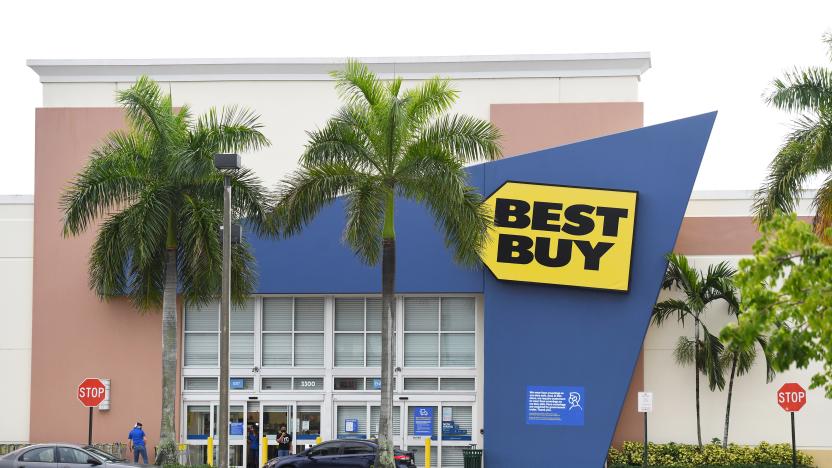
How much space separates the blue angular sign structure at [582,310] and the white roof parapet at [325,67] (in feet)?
12.8

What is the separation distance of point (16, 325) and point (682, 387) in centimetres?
2089

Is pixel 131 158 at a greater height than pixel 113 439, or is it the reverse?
pixel 131 158

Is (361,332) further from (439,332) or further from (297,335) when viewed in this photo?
(439,332)

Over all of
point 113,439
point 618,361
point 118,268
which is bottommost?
point 113,439

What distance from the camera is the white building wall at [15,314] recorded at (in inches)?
1460

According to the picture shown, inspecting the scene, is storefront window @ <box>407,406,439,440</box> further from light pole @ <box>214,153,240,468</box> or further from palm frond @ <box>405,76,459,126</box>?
palm frond @ <box>405,76,459,126</box>

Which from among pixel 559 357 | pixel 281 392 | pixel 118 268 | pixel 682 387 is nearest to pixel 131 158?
pixel 118 268

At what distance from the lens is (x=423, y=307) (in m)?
36.2

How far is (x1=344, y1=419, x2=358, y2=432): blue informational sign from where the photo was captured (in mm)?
36031

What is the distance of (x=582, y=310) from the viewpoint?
34781 millimetres

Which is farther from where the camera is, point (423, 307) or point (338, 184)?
point (423, 307)

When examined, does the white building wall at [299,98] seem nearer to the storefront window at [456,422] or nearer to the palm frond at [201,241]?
the palm frond at [201,241]

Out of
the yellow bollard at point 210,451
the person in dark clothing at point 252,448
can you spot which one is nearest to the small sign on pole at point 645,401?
the person in dark clothing at point 252,448

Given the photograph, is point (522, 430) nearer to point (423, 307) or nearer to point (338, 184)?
point (423, 307)
